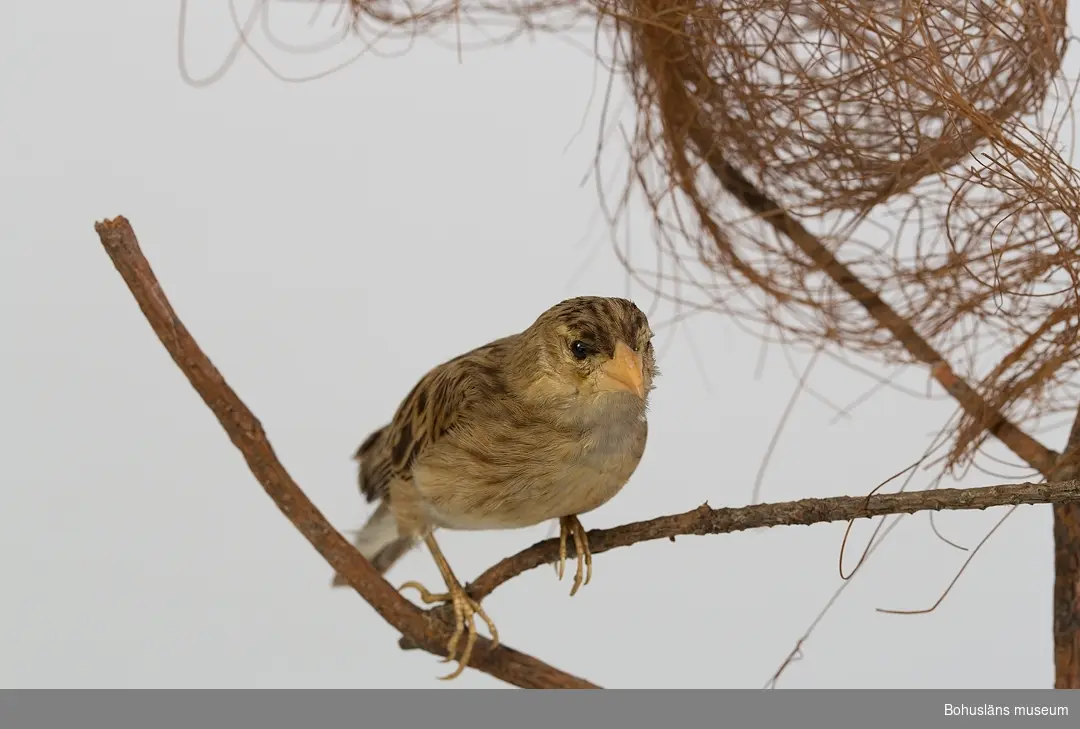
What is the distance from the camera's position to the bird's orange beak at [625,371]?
8.41ft

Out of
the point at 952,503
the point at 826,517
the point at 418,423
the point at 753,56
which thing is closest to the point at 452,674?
the point at 418,423

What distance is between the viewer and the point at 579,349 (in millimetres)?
2652

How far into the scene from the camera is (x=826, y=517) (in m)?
2.51

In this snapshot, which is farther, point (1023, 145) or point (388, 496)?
point (388, 496)

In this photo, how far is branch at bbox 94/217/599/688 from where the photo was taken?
2.82 meters

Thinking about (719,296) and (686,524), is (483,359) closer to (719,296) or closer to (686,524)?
(686,524)

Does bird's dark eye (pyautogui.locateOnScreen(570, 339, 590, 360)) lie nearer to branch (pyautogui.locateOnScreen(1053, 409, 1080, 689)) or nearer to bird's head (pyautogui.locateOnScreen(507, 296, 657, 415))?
bird's head (pyautogui.locateOnScreen(507, 296, 657, 415))

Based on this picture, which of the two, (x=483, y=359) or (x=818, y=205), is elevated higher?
(x=818, y=205)

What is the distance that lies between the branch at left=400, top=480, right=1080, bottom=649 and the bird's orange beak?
0.31 m

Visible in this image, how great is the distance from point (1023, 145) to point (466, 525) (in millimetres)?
1589

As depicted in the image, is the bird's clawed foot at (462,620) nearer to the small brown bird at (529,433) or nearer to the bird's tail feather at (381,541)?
the small brown bird at (529,433)

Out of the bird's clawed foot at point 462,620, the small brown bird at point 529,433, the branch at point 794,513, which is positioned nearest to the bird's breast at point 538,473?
the small brown bird at point 529,433

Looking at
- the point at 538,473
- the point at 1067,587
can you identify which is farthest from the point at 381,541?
the point at 1067,587
